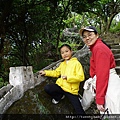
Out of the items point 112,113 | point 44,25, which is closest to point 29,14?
point 44,25

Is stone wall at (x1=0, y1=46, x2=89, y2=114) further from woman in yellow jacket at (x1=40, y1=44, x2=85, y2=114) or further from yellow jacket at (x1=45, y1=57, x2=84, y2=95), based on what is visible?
yellow jacket at (x1=45, y1=57, x2=84, y2=95)

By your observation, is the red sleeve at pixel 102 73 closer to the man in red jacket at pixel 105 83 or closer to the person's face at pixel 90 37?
the man in red jacket at pixel 105 83

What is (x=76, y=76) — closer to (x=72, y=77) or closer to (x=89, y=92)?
(x=72, y=77)

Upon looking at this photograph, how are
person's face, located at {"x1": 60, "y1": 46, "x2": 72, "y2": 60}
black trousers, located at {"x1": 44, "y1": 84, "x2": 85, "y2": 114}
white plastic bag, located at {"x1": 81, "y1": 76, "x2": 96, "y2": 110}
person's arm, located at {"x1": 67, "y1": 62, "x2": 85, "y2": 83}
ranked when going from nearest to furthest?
white plastic bag, located at {"x1": 81, "y1": 76, "x2": 96, "y2": 110} < person's arm, located at {"x1": 67, "y1": 62, "x2": 85, "y2": 83} < black trousers, located at {"x1": 44, "y1": 84, "x2": 85, "y2": 114} < person's face, located at {"x1": 60, "y1": 46, "x2": 72, "y2": 60}

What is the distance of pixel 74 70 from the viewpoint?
307 centimetres

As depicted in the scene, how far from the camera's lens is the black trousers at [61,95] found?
307cm

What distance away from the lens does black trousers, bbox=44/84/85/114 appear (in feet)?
10.1

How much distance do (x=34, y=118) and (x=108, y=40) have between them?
6.03 m

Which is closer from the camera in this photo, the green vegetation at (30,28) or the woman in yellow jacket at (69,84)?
the woman in yellow jacket at (69,84)

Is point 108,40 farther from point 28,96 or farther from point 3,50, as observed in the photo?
point 28,96

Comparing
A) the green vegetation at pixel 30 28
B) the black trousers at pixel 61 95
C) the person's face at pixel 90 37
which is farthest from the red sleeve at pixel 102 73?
the green vegetation at pixel 30 28

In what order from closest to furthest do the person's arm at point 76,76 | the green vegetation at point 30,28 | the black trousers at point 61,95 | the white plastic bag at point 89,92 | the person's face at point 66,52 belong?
the white plastic bag at point 89,92 → the person's arm at point 76,76 → the black trousers at point 61,95 → the person's face at point 66,52 → the green vegetation at point 30,28

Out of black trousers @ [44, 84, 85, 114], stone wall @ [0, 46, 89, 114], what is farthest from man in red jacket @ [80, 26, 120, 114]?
stone wall @ [0, 46, 89, 114]

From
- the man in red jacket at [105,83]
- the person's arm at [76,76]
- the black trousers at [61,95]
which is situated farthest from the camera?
the black trousers at [61,95]
